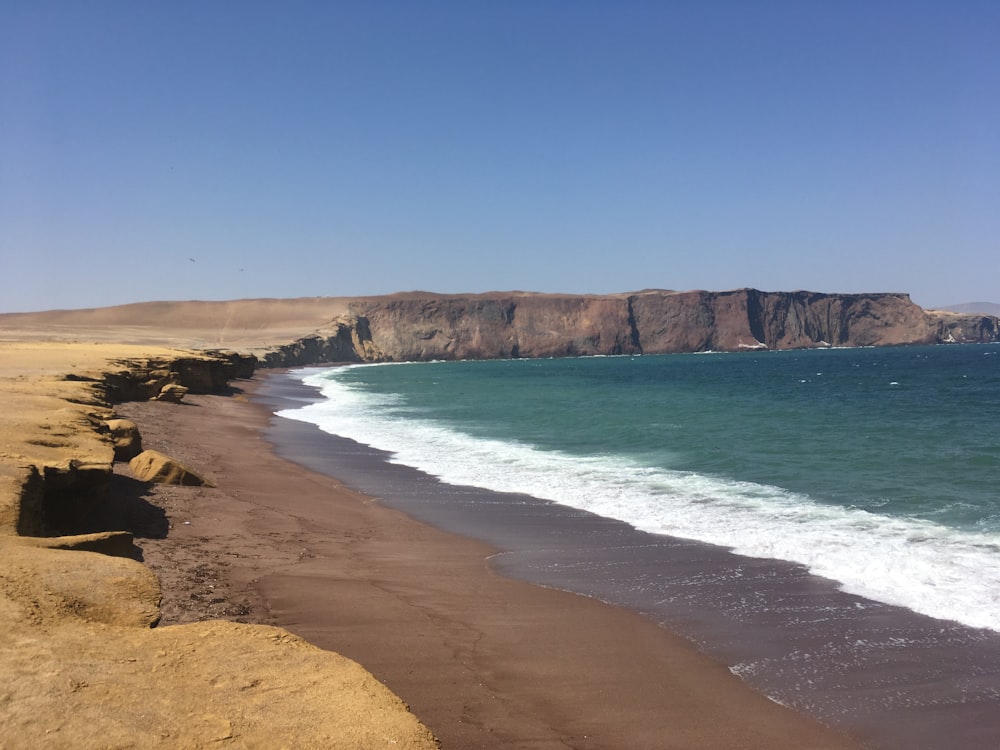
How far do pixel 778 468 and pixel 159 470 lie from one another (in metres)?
13.3

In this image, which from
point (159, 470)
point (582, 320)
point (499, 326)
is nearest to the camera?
point (159, 470)

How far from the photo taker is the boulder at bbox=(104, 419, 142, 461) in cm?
1365

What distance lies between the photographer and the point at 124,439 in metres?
13.8

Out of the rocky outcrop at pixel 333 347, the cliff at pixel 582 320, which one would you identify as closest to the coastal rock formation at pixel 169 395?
the rocky outcrop at pixel 333 347

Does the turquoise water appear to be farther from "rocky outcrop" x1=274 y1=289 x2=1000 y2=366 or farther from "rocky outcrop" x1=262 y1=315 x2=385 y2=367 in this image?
"rocky outcrop" x1=274 y1=289 x2=1000 y2=366

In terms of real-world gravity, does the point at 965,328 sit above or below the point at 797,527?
below

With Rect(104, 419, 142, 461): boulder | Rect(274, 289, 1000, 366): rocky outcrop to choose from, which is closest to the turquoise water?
Rect(104, 419, 142, 461): boulder

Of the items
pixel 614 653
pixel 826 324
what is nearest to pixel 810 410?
pixel 614 653

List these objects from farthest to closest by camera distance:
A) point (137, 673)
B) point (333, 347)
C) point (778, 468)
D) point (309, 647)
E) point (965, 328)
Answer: point (965, 328), point (333, 347), point (778, 468), point (309, 647), point (137, 673)

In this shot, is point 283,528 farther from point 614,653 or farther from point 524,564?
point 614,653

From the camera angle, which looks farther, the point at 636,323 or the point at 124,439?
the point at 636,323

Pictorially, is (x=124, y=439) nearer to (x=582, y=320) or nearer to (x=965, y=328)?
(x=582, y=320)

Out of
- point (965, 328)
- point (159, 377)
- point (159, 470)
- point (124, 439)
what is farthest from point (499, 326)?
point (159, 470)

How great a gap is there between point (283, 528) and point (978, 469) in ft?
48.9
